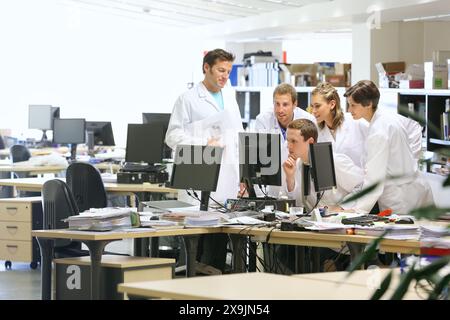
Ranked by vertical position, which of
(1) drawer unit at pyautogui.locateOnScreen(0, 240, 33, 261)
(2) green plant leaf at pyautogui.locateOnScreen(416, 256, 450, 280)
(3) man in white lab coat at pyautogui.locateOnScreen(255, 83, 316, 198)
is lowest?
(1) drawer unit at pyautogui.locateOnScreen(0, 240, 33, 261)

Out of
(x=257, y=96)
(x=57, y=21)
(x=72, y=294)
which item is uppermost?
(x=57, y=21)

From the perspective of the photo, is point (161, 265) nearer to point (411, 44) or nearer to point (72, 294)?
point (72, 294)

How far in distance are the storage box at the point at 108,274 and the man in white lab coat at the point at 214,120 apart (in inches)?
67.0

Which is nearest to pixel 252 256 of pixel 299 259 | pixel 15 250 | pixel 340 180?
pixel 299 259

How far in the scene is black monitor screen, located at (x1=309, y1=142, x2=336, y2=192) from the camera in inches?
223

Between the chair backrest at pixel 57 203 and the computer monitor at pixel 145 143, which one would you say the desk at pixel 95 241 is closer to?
the chair backrest at pixel 57 203

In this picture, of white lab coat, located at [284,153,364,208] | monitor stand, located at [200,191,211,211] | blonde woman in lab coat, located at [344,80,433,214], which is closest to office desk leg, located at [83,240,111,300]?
monitor stand, located at [200,191,211,211]

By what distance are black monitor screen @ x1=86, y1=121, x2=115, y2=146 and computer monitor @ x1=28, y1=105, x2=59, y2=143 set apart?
173 centimetres

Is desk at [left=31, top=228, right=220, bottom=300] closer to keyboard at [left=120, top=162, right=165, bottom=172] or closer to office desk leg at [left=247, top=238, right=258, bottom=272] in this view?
office desk leg at [left=247, top=238, right=258, bottom=272]

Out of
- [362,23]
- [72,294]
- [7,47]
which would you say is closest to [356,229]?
[72,294]

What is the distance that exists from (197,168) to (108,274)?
112 centimetres

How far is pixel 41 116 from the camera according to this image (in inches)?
577
